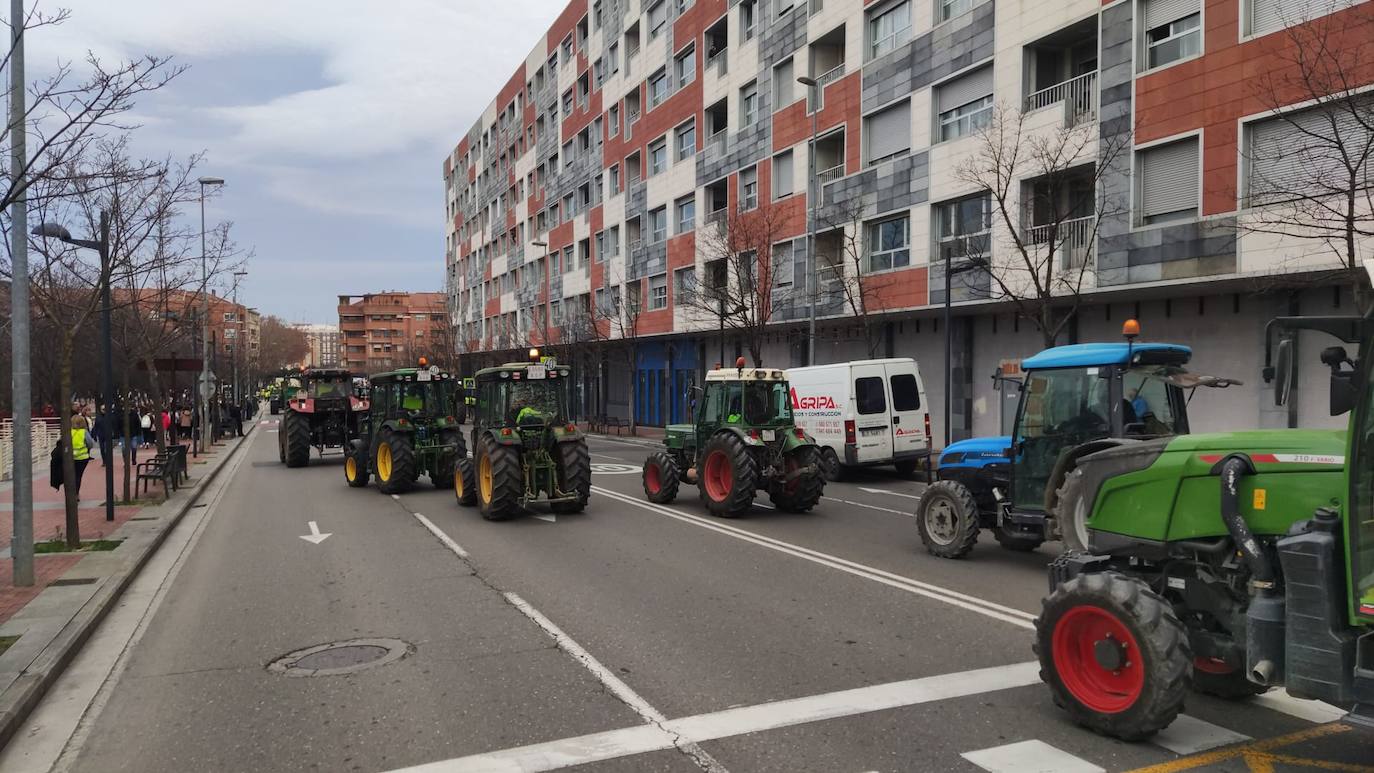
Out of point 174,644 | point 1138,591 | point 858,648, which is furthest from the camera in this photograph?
point 174,644

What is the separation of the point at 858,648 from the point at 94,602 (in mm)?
6613

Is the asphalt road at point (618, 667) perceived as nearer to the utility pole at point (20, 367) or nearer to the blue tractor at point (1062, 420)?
the blue tractor at point (1062, 420)

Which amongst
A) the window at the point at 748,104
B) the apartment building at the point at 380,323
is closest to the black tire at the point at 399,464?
the window at the point at 748,104

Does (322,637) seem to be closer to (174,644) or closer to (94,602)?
(174,644)

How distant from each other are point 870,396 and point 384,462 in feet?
31.7

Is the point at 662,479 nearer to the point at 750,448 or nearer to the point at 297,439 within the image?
the point at 750,448

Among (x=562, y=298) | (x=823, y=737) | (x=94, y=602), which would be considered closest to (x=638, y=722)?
(x=823, y=737)

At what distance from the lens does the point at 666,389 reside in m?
40.9

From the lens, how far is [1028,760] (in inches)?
167

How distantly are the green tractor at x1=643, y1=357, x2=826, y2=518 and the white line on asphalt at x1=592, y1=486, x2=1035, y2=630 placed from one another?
640mm

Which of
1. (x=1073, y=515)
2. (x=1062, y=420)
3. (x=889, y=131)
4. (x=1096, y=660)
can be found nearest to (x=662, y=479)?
(x=1062, y=420)

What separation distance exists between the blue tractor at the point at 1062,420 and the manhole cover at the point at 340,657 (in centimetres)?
516

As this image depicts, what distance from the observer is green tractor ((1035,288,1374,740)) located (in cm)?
375

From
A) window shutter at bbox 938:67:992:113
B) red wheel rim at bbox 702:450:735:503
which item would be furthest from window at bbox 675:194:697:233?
red wheel rim at bbox 702:450:735:503
